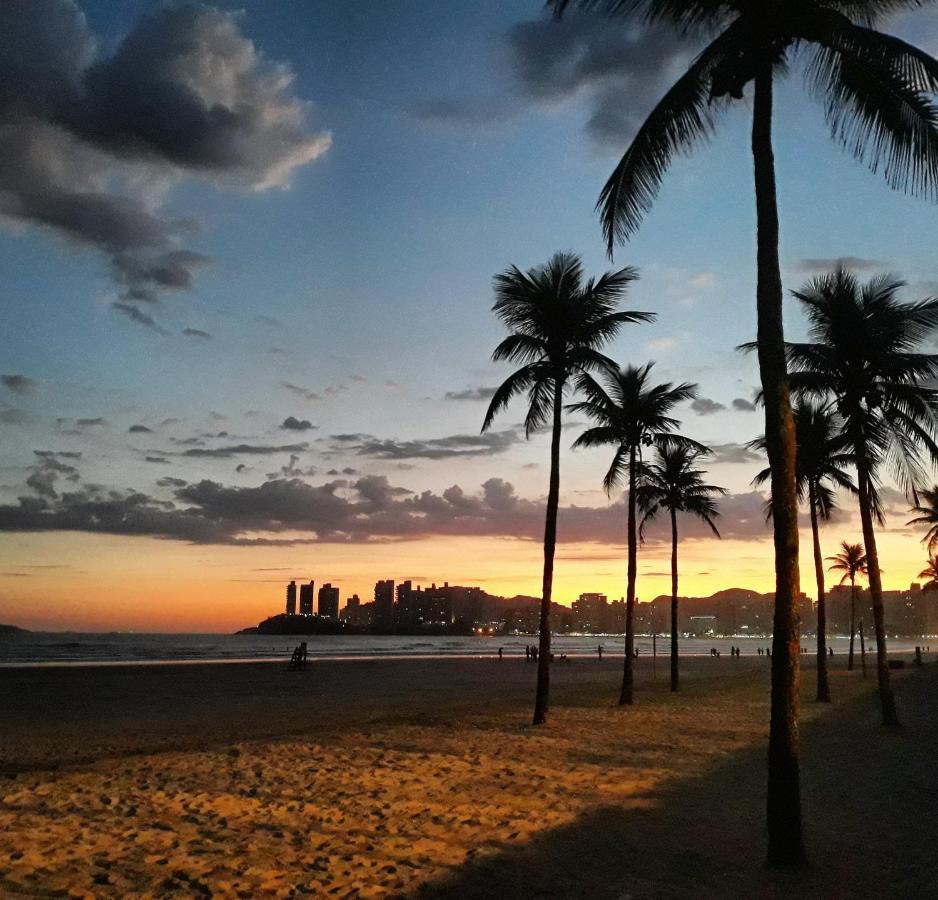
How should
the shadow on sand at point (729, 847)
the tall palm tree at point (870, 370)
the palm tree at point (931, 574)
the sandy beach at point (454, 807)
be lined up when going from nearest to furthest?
1. the shadow on sand at point (729, 847)
2. the sandy beach at point (454, 807)
3. the tall palm tree at point (870, 370)
4. the palm tree at point (931, 574)

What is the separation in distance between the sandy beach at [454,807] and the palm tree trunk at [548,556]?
72cm

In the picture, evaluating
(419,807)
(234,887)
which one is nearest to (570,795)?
(419,807)

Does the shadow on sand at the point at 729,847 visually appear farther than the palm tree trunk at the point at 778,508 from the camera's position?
No

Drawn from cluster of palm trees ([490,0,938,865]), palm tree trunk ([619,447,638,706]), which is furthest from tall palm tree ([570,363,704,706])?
cluster of palm trees ([490,0,938,865])

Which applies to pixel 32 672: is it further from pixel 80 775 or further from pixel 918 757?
pixel 918 757

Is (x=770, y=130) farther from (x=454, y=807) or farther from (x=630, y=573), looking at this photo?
(x=630, y=573)

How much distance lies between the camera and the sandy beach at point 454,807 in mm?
6746

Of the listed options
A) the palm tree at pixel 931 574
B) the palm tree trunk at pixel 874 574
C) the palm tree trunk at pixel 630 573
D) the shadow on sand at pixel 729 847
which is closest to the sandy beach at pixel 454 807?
the shadow on sand at pixel 729 847

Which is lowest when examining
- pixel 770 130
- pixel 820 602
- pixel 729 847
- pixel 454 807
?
pixel 454 807

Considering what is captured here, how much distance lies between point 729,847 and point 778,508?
150 inches

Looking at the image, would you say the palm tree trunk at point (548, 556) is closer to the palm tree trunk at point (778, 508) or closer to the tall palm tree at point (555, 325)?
the tall palm tree at point (555, 325)

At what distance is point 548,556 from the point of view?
17.2 meters

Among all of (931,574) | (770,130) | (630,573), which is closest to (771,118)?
(770,130)

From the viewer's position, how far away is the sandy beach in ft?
22.1
